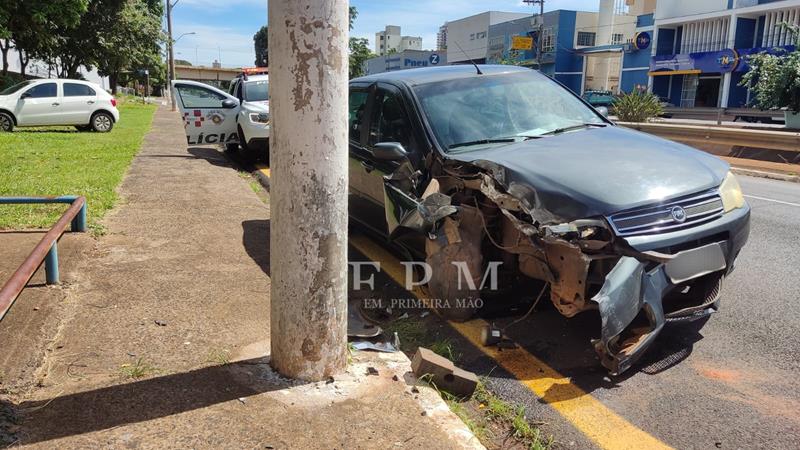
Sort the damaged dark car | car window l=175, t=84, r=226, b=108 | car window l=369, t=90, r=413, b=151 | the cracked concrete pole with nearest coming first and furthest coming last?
the cracked concrete pole
the damaged dark car
car window l=369, t=90, r=413, b=151
car window l=175, t=84, r=226, b=108

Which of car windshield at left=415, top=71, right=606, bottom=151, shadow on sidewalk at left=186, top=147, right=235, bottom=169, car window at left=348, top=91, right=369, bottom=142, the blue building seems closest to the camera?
car windshield at left=415, top=71, right=606, bottom=151

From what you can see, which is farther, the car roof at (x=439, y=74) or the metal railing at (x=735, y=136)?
the metal railing at (x=735, y=136)

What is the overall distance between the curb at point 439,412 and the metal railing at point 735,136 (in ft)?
41.7

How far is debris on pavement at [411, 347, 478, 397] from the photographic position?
3232 millimetres

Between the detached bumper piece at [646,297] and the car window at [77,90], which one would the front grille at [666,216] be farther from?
the car window at [77,90]

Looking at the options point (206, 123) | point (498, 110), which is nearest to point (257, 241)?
point (498, 110)

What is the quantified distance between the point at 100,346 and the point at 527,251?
2.51 m

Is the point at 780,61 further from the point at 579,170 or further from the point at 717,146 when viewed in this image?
the point at 579,170

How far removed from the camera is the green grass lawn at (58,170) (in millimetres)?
6906

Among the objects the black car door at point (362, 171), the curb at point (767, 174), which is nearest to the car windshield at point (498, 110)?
the black car door at point (362, 171)

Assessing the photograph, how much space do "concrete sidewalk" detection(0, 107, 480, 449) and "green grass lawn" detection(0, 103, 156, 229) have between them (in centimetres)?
195

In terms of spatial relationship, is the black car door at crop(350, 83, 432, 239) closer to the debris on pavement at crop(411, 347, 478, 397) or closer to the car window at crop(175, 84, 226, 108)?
the debris on pavement at crop(411, 347, 478, 397)

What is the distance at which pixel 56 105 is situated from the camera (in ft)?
61.0

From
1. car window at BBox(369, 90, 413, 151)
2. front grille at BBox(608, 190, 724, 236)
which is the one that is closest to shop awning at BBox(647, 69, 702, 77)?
car window at BBox(369, 90, 413, 151)
